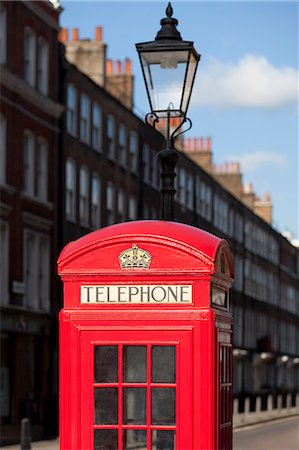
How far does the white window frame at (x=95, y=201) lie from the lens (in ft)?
148

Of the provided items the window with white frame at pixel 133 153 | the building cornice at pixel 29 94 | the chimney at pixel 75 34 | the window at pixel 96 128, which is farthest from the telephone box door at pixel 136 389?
the chimney at pixel 75 34

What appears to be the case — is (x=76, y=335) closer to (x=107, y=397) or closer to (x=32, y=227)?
(x=107, y=397)

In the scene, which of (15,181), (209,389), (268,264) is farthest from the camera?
(268,264)

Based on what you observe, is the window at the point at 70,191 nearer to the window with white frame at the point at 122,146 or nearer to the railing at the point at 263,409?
the window with white frame at the point at 122,146

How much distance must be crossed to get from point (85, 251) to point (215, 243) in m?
0.90

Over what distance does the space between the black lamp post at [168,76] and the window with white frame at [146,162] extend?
139ft

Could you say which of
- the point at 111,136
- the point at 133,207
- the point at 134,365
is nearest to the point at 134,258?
the point at 134,365

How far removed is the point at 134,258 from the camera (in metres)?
8.40

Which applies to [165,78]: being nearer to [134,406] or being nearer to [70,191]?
[134,406]

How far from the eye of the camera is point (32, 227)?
3856cm

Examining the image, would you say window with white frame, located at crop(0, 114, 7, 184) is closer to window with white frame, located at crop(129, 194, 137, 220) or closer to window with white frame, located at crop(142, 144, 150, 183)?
window with white frame, located at crop(129, 194, 137, 220)

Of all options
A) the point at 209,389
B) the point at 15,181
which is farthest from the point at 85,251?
the point at 15,181

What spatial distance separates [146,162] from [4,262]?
1870 cm

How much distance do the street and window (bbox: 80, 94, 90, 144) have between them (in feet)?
38.8
